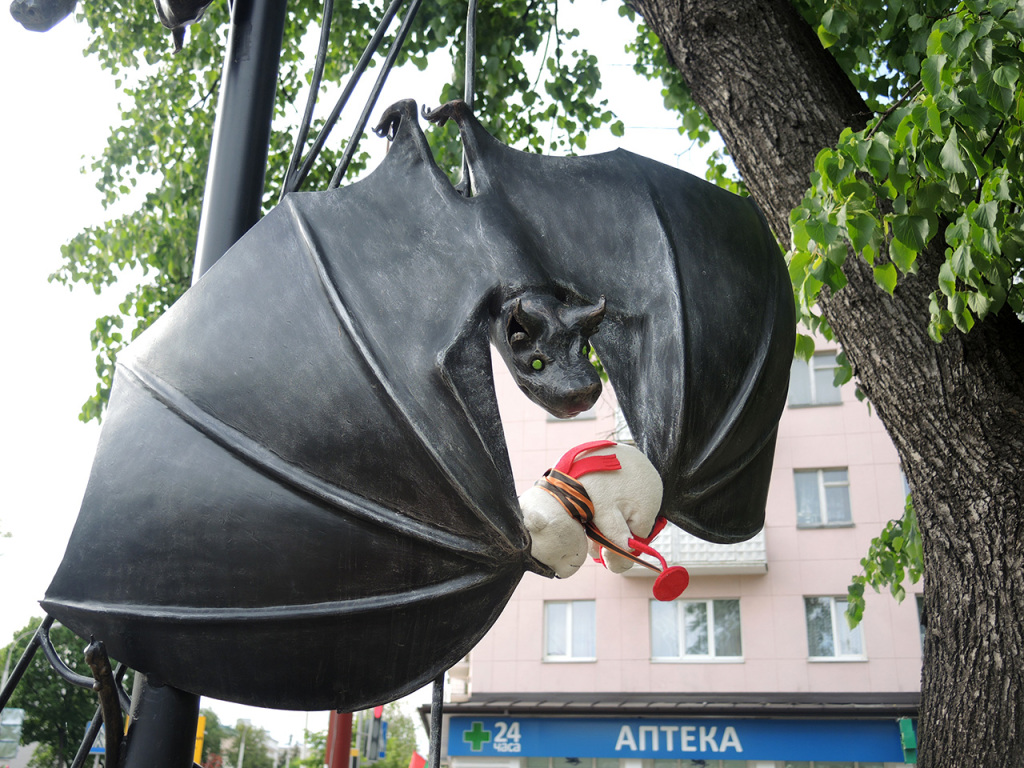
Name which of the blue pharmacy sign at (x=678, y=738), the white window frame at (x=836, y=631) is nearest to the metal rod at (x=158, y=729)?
the blue pharmacy sign at (x=678, y=738)

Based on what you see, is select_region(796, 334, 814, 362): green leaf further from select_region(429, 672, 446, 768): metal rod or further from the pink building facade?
the pink building facade

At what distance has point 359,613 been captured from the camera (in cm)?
112

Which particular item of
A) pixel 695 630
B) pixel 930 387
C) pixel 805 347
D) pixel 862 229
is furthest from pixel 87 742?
pixel 695 630

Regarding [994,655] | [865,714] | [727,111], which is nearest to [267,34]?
[727,111]

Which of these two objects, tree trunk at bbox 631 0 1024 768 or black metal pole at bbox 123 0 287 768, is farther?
tree trunk at bbox 631 0 1024 768

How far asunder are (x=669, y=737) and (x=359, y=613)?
46.8ft

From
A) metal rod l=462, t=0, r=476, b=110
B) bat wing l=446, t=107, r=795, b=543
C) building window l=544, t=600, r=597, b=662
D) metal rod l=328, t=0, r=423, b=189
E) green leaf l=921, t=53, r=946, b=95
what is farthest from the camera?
building window l=544, t=600, r=597, b=662

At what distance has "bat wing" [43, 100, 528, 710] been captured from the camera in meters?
1.09

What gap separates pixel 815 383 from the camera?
15.7 meters

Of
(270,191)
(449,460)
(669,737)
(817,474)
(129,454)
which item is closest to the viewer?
(449,460)

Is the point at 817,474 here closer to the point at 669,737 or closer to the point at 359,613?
Result: the point at 669,737

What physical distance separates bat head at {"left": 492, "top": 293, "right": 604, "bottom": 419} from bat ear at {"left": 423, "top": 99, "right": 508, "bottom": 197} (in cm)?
26

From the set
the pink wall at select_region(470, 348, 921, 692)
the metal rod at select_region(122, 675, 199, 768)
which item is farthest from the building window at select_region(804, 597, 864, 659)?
the metal rod at select_region(122, 675, 199, 768)

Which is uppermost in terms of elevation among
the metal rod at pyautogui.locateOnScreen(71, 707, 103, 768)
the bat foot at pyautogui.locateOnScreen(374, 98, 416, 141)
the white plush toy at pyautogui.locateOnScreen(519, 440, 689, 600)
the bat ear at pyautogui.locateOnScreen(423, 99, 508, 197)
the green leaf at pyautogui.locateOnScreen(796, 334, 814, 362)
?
the green leaf at pyautogui.locateOnScreen(796, 334, 814, 362)
